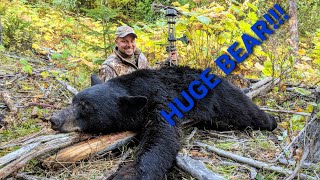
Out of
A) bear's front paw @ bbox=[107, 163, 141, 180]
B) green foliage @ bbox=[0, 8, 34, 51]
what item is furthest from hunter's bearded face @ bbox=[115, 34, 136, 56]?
green foliage @ bbox=[0, 8, 34, 51]

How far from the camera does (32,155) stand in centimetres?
274

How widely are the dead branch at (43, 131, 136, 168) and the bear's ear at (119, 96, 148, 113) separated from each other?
26 centimetres

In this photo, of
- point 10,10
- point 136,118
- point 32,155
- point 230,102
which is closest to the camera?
point 32,155

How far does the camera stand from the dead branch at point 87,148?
2.88 m

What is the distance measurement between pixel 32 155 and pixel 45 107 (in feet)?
6.13

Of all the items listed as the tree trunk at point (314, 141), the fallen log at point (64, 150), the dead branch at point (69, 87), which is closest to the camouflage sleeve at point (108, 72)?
the dead branch at point (69, 87)

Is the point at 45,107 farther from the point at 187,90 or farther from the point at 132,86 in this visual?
the point at 187,90

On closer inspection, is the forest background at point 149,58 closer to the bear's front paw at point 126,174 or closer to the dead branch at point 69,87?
the dead branch at point 69,87

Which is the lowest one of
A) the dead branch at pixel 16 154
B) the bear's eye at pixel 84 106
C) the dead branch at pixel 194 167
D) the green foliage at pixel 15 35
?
the dead branch at pixel 194 167

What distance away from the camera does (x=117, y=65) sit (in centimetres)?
486

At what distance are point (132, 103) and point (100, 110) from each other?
335mm

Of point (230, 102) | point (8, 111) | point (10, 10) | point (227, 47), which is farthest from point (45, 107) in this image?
point (10, 10)

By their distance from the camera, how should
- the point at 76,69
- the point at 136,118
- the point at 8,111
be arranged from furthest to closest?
the point at 76,69, the point at 8,111, the point at 136,118

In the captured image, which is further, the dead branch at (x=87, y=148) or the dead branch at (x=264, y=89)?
the dead branch at (x=264, y=89)
